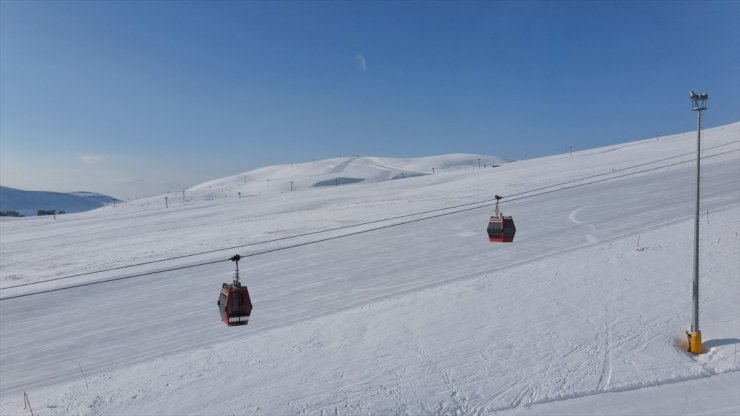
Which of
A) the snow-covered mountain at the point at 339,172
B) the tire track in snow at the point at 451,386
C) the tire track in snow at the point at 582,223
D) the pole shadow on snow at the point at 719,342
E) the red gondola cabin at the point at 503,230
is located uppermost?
the snow-covered mountain at the point at 339,172

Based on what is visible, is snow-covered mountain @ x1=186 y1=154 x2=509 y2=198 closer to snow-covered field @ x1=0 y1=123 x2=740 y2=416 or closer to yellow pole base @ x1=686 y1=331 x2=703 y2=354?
snow-covered field @ x1=0 y1=123 x2=740 y2=416

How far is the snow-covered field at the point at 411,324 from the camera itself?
10609 millimetres

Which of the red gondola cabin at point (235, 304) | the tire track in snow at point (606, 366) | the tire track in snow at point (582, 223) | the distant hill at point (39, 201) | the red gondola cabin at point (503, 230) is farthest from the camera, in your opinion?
the distant hill at point (39, 201)

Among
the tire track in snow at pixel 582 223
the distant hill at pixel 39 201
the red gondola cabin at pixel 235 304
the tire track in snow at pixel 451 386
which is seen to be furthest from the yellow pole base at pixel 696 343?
the distant hill at pixel 39 201

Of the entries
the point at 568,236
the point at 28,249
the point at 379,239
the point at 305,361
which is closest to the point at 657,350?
the point at 305,361

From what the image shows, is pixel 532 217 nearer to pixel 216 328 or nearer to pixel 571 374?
pixel 571 374

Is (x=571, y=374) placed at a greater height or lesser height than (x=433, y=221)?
lesser

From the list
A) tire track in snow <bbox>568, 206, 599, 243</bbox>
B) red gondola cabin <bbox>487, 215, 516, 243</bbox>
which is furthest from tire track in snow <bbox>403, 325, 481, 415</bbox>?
tire track in snow <bbox>568, 206, 599, 243</bbox>

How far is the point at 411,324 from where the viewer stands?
14617 mm

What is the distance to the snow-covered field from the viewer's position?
34.8ft

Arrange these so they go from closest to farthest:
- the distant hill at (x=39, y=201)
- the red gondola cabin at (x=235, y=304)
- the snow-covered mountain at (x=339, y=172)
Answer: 1. the red gondola cabin at (x=235, y=304)
2. the snow-covered mountain at (x=339, y=172)
3. the distant hill at (x=39, y=201)

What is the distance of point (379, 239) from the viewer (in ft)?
94.0

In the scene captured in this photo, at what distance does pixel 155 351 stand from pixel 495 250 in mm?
Result: 16672

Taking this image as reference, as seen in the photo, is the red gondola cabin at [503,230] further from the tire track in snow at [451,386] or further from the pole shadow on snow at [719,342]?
the pole shadow on snow at [719,342]
